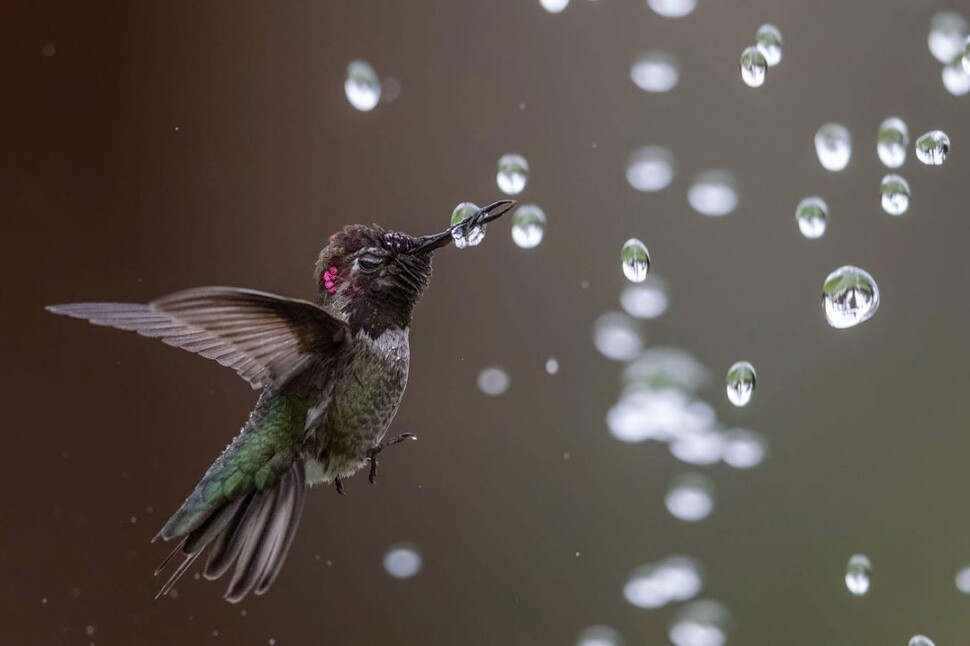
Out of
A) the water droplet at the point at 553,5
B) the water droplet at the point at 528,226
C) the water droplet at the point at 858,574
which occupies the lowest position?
the water droplet at the point at 858,574

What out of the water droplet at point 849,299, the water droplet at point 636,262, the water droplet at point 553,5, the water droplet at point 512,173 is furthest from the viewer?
the water droplet at point 553,5

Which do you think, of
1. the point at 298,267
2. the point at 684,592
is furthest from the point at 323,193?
the point at 684,592

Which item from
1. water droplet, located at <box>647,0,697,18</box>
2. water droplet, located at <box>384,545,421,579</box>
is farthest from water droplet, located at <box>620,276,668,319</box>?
water droplet, located at <box>384,545,421,579</box>

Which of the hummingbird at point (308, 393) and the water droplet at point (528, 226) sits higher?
the water droplet at point (528, 226)

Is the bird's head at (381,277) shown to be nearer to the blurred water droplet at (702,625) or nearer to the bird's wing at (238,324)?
the bird's wing at (238,324)

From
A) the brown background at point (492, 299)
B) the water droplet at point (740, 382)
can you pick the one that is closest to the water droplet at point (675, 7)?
the brown background at point (492, 299)

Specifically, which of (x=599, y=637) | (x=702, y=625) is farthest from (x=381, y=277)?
(x=702, y=625)

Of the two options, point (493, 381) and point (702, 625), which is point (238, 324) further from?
point (702, 625)
